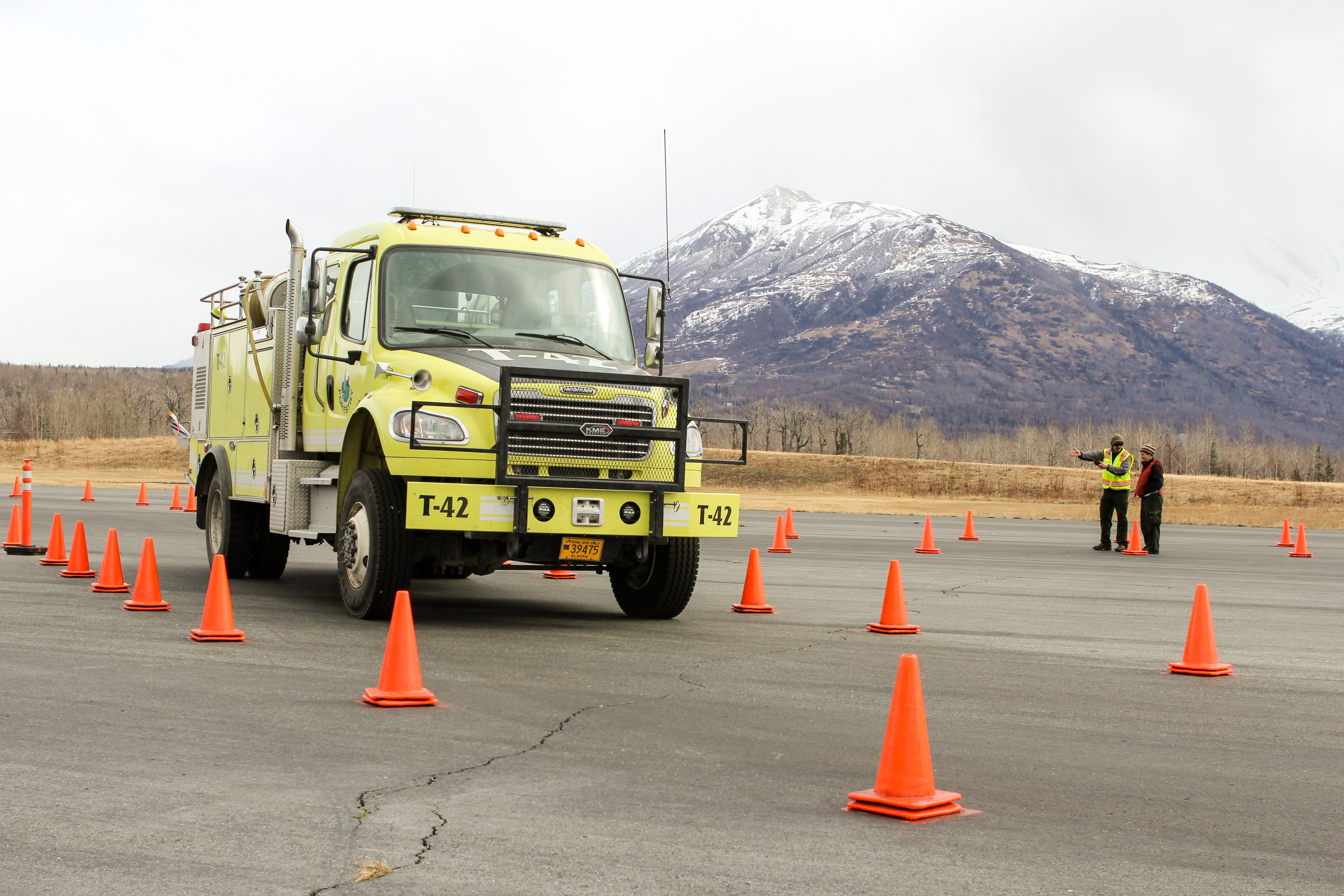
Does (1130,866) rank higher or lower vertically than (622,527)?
lower

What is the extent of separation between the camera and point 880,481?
78.6 metres

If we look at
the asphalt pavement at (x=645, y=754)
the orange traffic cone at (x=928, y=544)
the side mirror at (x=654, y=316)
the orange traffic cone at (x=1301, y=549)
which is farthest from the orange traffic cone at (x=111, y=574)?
the orange traffic cone at (x=1301, y=549)

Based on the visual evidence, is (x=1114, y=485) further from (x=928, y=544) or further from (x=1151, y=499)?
(x=928, y=544)

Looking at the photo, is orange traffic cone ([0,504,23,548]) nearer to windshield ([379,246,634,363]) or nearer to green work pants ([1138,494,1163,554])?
windshield ([379,246,634,363])

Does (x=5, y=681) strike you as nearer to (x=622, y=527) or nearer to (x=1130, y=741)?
(x=622, y=527)

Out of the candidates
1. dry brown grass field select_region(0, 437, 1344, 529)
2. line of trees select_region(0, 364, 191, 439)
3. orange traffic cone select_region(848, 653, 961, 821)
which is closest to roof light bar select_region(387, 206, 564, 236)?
orange traffic cone select_region(848, 653, 961, 821)

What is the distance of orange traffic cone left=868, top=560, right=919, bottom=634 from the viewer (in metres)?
11.8

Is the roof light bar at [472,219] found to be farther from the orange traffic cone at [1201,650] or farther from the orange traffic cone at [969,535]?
the orange traffic cone at [969,535]

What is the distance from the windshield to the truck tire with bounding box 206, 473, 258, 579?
4.03 m

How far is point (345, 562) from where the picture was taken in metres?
11.5

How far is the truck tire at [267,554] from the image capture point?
14898 mm

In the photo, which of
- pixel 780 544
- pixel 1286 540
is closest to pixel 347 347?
pixel 780 544

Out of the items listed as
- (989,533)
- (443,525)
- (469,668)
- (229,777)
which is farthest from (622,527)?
(989,533)

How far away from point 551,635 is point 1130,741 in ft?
16.3
